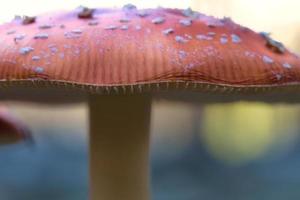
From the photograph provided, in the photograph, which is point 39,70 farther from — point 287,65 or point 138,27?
point 287,65

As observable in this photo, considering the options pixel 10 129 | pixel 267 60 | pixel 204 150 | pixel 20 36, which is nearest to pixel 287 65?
pixel 267 60

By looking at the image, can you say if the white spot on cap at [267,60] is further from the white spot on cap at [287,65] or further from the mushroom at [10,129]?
the mushroom at [10,129]

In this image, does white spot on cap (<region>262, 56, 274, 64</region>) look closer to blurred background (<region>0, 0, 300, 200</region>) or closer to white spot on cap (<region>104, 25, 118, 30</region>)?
white spot on cap (<region>104, 25, 118, 30</region>)

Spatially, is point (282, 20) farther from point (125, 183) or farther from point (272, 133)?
point (125, 183)

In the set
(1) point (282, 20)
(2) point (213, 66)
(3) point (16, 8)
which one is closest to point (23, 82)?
(2) point (213, 66)

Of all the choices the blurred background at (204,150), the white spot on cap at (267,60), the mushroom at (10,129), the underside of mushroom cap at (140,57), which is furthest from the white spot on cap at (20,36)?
the blurred background at (204,150)

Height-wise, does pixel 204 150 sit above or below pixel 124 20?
below

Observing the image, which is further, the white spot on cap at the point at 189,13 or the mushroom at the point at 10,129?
the mushroom at the point at 10,129
